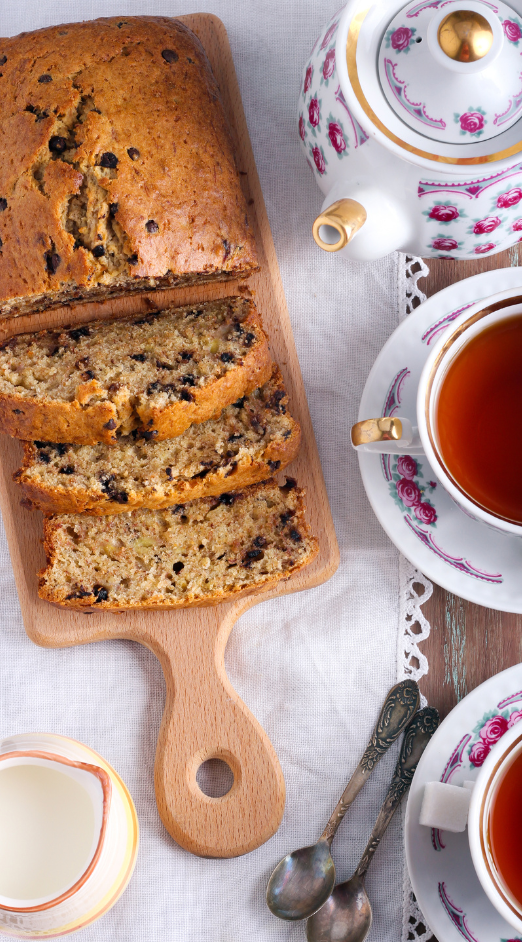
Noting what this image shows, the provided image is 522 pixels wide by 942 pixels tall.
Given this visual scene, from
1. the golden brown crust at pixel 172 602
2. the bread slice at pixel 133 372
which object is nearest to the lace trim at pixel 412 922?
the golden brown crust at pixel 172 602

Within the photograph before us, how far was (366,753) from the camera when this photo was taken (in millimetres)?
2227

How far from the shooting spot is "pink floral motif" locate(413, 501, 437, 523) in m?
2.09

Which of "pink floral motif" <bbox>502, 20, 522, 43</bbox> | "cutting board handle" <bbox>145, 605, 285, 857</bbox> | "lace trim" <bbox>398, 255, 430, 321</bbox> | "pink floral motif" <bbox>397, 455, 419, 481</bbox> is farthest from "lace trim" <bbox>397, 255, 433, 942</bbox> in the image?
"pink floral motif" <bbox>502, 20, 522, 43</bbox>

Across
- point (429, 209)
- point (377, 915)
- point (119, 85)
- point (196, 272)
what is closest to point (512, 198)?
point (429, 209)

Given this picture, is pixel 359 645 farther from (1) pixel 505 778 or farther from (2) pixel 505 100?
(2) pixel 505 100

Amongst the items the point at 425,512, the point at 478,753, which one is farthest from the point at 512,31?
the point at 478,753

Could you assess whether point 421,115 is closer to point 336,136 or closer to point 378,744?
point 336,136

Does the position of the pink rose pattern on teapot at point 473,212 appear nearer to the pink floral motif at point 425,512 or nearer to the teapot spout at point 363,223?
the teapot spout at point 363,223

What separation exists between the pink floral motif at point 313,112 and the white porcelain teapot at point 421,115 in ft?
0.12

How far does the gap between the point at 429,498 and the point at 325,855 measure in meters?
1.05

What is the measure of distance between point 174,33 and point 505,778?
210 centimetres

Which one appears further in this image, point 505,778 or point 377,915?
point 377,915

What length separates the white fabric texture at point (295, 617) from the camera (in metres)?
2.28

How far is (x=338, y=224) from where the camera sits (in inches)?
61.0
